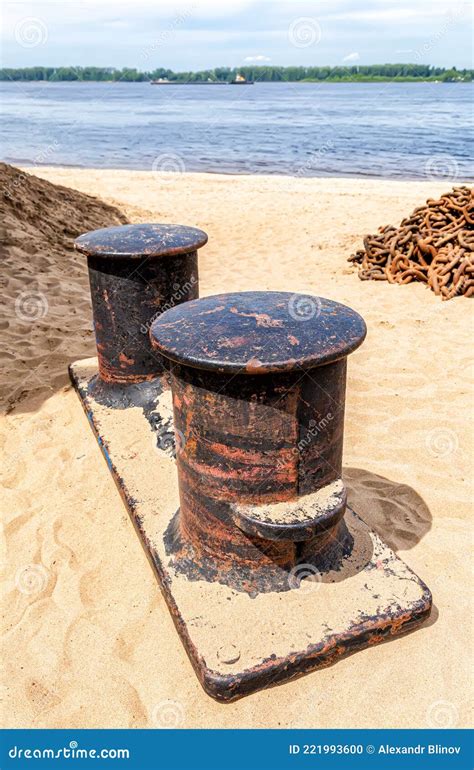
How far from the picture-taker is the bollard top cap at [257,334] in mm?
2244

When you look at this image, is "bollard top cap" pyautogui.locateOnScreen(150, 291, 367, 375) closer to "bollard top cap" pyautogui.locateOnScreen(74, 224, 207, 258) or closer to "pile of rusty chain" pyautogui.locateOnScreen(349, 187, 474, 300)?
"bollard top cap" pyautogui.locateOnScreen(74, 224, 207, 258)

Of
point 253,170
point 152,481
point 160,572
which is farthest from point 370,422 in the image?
point 253,170

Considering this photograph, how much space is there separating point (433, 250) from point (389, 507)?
489cm

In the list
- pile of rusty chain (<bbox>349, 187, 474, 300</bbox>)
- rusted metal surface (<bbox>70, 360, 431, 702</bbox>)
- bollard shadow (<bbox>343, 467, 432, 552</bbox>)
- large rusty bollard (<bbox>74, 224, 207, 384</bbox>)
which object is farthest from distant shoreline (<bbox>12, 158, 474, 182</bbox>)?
rusted metal surface (<bbox>70, 360, 431, 702</bbox>)

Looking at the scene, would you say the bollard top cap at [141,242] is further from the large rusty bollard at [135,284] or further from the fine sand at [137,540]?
the fine sand at [137,540]

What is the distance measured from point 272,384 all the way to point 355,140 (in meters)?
32.7

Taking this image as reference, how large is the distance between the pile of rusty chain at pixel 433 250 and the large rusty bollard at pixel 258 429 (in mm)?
5027

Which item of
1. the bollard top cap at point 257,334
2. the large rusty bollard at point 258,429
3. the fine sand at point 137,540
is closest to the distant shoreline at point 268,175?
the fine sand at point 137,540

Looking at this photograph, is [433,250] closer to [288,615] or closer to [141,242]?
[141,242]

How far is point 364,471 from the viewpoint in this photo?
13.3 ft

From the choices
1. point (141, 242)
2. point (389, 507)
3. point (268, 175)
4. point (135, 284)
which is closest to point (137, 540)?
point (389, 507)

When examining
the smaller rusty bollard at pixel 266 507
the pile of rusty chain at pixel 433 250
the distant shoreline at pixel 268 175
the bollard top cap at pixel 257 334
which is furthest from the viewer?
the distant shoreline at pixel 268 175

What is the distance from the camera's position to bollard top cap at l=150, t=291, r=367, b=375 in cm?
224

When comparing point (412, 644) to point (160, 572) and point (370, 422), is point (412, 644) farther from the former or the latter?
point (370, 422)
